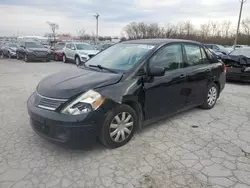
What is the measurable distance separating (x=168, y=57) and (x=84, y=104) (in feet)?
5.92

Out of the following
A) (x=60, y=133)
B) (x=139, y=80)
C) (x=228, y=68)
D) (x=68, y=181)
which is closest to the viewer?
(x=68, y=181)

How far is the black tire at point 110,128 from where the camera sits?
9.27 ft

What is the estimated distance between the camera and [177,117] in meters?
4.34

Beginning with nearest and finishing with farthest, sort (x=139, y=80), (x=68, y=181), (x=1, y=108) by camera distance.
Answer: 1. (x=68, y=181)
2. (x=139, y=80)
3. (x=1, y=108)

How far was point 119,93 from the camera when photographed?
115 inches

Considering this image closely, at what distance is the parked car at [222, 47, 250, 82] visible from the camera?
294 inches

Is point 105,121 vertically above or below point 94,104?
below

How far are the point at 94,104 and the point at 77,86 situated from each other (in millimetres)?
381

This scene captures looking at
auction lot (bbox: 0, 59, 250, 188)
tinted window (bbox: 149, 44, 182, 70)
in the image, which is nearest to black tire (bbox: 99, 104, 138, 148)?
auction lot (bbox: 0, 59, 250, 188)

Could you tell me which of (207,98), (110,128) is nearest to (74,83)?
(110,128)

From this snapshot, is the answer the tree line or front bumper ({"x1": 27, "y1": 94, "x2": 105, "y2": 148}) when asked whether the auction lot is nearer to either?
front bumper ({"x1": 27, "y1": 94, "x2": 105, "y2": 148})

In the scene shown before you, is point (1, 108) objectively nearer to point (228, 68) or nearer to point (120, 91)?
point (120, 91)

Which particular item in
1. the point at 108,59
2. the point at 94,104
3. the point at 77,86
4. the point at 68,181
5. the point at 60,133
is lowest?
the point at 68,181

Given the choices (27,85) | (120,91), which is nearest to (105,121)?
(120,91)
